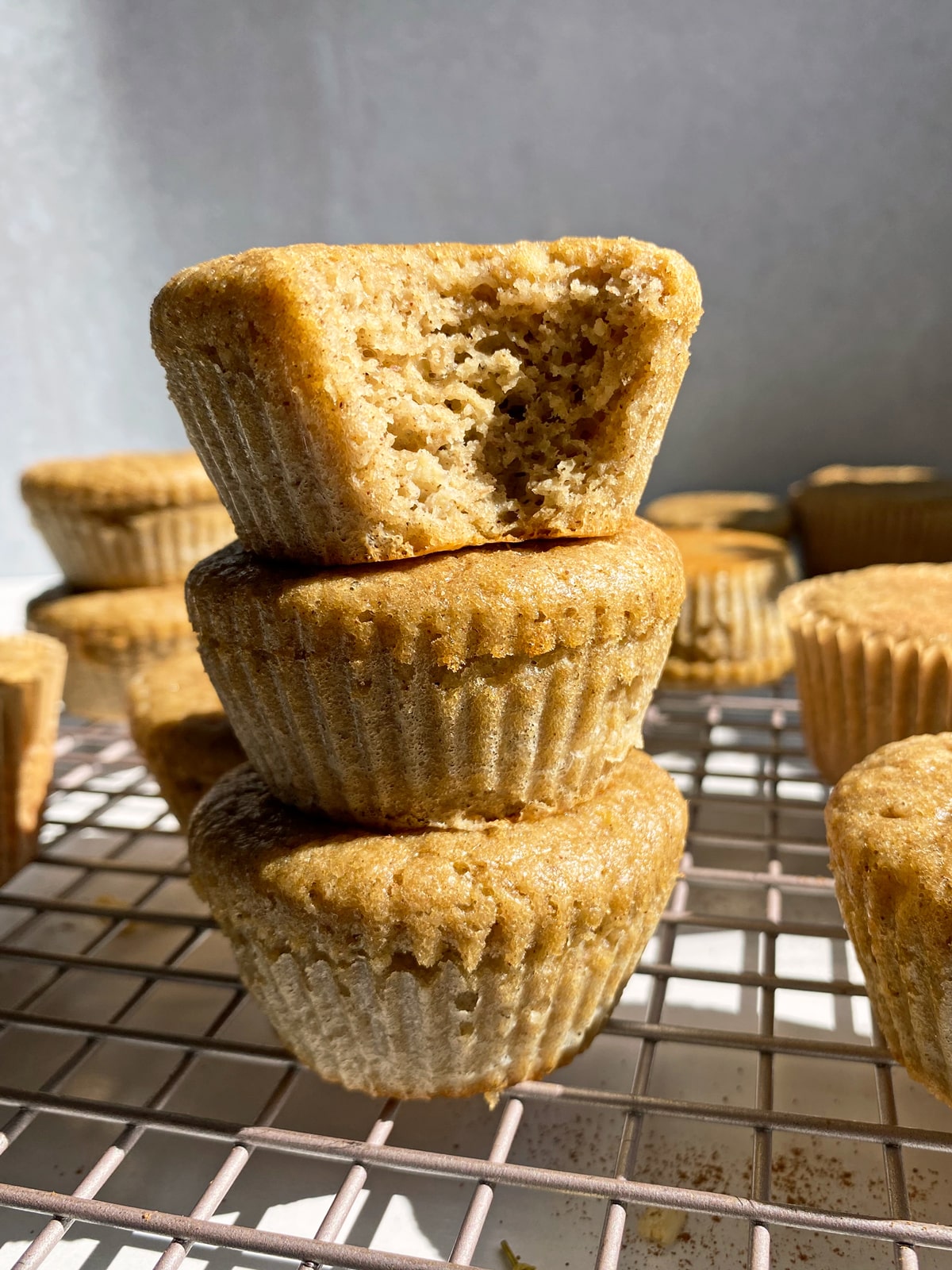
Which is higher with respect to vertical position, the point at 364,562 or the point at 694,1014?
the point at 364,562

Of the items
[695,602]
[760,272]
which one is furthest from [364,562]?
[760,272]

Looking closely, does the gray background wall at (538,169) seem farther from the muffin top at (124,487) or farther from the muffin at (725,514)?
the muffin top at (124,487)

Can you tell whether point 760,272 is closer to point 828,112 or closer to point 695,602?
point 828,112

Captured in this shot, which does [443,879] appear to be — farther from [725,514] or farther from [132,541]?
[725,514]

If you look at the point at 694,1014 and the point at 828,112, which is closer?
the point at 694,1014

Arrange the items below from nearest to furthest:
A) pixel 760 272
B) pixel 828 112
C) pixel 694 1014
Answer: pixel 694 1014
pixel 828 112
pixel 760 272

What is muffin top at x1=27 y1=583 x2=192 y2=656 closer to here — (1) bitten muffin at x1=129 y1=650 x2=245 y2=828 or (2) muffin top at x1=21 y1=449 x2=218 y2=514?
(2) muffin top at x1=21 y1=449 x2=218 y2=514

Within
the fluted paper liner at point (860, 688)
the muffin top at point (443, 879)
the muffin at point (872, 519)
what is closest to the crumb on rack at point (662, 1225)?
the muffin top at point (443, 879)

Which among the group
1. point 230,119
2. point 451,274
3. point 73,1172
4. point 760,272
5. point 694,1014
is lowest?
point 694,1014
